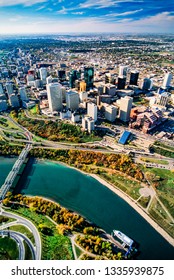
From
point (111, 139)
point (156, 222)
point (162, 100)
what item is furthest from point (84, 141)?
point (162, 100)

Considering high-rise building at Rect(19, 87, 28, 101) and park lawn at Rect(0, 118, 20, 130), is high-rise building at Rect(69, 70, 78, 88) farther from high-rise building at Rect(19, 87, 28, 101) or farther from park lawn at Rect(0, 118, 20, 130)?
park lawn at Rect(0, 118, 20, 130)

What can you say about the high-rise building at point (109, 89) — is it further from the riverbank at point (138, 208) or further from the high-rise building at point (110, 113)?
the riverbank at point (138, 208)

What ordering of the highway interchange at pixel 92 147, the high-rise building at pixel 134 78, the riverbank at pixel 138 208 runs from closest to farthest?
the riverbank at pixel 138 208
the highway interchange at pixel 92 147
the high-rise building at pixel 134 78

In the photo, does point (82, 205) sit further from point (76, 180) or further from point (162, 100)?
point (162, 100)

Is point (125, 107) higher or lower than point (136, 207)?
higher

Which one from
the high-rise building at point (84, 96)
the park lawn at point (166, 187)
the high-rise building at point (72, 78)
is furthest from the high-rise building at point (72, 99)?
the park lawn at point (166, 187)

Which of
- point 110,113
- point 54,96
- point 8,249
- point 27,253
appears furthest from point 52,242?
point 54,96

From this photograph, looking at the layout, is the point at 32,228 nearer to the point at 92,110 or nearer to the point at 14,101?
the point at 92,110
